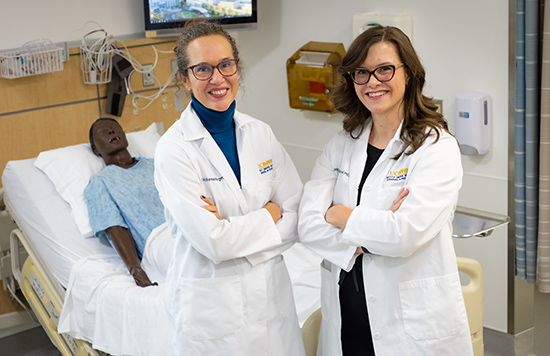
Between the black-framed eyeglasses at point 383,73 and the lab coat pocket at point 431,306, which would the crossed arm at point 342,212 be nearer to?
the lab coat pocket at point 431,306

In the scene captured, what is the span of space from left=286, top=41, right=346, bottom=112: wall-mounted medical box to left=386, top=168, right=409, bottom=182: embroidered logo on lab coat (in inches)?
72.5

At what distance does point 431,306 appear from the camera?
5.98ft

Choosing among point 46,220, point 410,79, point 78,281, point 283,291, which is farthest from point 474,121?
point 46,220

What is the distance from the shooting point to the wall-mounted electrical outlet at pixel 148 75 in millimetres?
3824

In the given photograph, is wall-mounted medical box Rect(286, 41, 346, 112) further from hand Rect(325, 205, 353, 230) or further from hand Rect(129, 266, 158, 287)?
hand Rect(325, 205, 353, 230)

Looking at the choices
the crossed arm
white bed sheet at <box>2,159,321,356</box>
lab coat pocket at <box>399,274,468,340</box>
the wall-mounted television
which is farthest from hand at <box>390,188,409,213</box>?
the wall-mounted television

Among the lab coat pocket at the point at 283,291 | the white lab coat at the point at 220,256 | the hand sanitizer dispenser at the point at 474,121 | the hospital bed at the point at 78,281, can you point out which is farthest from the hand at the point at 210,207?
the hand sanitizer dispenser at the point at 474,121

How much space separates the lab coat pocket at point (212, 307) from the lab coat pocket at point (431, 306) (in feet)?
1.53

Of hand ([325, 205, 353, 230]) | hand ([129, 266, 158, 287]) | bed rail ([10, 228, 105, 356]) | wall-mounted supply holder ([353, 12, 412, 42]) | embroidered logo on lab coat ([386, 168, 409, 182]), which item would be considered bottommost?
bed rail ([10, 228, 105, 356])

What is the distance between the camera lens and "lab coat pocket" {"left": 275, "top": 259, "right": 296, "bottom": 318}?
1.95m

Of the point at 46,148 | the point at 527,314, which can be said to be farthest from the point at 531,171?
the point at 46,148

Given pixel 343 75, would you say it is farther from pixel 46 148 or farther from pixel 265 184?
pixel 46 148

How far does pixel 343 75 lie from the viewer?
6.38 feet

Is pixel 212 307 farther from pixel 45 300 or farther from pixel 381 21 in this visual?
pixel 381 21
